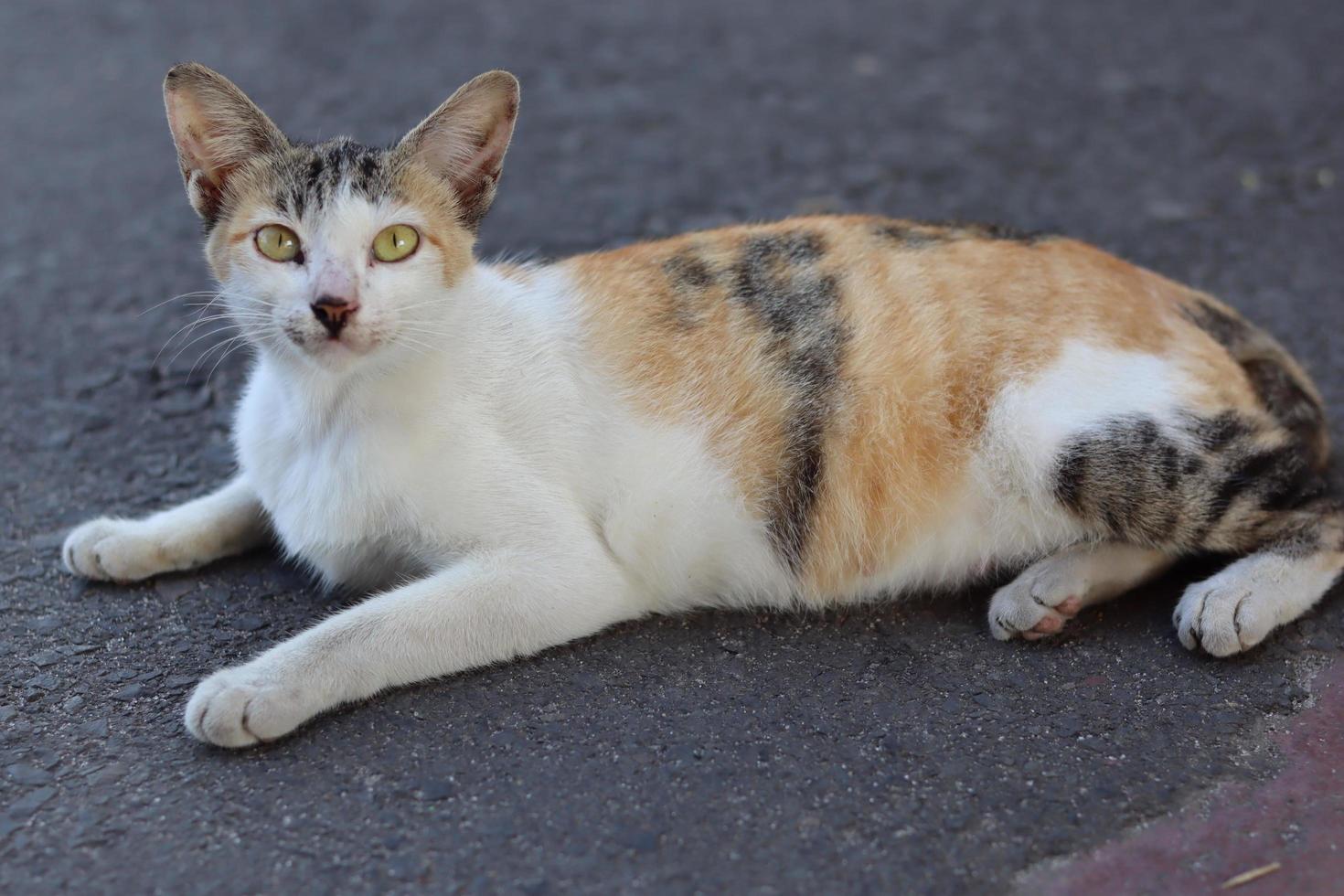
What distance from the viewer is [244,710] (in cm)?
245

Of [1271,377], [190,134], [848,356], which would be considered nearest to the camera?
[190,134]

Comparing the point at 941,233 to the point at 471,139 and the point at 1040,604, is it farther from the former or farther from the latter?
the point at 471,139

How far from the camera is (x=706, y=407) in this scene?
2.89 metres

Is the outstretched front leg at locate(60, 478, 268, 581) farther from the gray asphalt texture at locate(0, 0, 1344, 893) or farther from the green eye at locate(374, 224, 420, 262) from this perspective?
the green eye at locate(374, 224, 420, 262)

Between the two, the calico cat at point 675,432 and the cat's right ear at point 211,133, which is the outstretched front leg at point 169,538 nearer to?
the calico cat at point 675,432

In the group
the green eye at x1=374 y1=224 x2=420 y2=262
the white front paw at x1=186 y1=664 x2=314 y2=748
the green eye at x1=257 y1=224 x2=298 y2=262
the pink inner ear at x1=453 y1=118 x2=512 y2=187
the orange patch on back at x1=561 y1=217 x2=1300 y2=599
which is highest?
the pink inner ear at x1=453 y1=118 x2=512 y2=187

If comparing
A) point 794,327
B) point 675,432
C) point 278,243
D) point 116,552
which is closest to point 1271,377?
point 794,327

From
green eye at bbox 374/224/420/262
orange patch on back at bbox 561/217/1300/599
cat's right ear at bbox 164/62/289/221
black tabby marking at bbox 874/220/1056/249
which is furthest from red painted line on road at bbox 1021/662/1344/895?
cat's right ear at bbox 164/62/289/221

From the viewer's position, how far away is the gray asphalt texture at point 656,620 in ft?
7.65

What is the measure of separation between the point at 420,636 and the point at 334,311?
2.28ft

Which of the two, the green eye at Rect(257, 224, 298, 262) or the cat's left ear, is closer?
the green eye at Rect(257, 224, 298, 262)

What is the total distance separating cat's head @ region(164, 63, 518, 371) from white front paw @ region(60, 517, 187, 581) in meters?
0.73

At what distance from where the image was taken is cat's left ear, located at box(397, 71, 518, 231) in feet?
8.92

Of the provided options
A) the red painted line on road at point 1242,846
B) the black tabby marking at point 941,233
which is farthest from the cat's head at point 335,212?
the red painted line on road at point 1242,846
